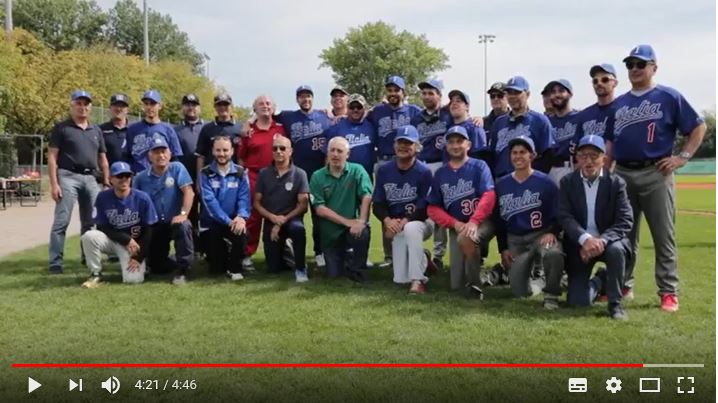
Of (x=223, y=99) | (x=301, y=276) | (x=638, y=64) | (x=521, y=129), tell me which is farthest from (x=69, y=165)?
(x=638, y=64)

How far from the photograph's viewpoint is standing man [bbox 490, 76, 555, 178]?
18.7 feet

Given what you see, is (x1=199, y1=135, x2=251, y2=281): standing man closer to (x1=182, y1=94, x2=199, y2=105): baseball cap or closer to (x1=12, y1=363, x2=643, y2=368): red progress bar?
(x1=182, y1=94, x2=199, y2=105): baseball cap

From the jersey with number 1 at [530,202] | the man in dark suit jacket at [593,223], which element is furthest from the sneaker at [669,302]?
the jersey with number 1 at [530,202]

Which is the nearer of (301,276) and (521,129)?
(521,129)

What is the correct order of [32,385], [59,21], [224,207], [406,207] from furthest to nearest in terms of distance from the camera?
1. [59,21]
2. [224,207]
3. [406,207]
4. [32,385]

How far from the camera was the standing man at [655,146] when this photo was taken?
4.77 m

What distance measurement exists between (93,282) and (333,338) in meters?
2.87

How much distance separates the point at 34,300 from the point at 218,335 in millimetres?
2068

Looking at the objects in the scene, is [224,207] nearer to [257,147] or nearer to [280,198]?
[280,198]

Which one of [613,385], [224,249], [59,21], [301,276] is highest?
[59,21]

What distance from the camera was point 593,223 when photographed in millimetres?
4832

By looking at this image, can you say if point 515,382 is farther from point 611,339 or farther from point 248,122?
point 248,122

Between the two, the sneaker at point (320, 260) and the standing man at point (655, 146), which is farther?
the sneaker at point (320, 260)
